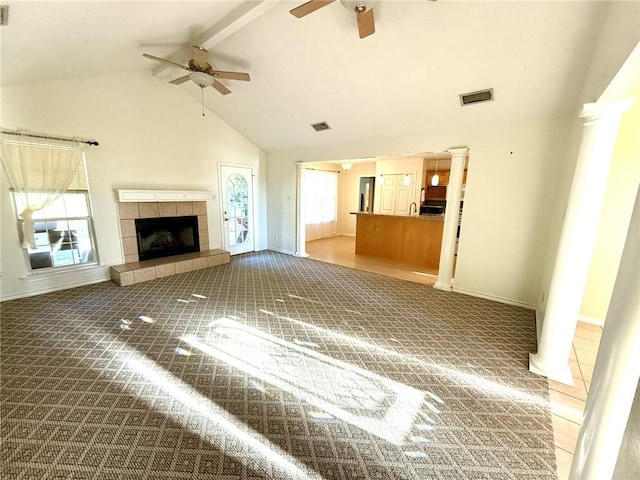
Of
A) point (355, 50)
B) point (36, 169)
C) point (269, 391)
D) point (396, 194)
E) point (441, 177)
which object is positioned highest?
point (355, 50)

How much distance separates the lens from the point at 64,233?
13.4ft

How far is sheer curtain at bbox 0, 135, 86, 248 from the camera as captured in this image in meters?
3.45

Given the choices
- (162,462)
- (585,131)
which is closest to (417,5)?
(585,131)

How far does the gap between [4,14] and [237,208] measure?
172 inches

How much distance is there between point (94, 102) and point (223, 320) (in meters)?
3.93

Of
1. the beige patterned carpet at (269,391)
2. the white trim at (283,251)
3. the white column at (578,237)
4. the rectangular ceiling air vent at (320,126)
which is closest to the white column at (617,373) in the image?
the beige patterned carpet at (269,391)

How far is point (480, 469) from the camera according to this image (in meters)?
1.50

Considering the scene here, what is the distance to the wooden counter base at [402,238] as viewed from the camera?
5633 mm

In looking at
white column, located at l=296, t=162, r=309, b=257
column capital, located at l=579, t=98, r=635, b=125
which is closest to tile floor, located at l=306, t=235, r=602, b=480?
white column, located at l=296, t=162, r=309, b=257

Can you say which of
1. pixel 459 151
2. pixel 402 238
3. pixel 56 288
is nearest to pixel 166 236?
pixel 56 288

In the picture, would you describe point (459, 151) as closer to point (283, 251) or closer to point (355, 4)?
point (355, 4)

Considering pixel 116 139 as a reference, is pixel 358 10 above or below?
above

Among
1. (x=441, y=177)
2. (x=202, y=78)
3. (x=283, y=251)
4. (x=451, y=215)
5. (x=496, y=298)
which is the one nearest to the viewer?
(x=202, y=78)

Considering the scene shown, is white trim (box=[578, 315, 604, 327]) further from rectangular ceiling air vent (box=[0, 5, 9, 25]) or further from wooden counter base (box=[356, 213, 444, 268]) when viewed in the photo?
rectangular ceiling air vent (box=[0, 5, 9, 25])
